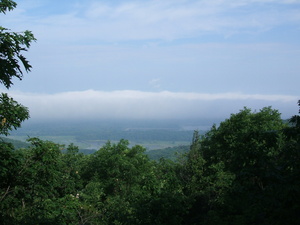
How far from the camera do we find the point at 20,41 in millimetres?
8742

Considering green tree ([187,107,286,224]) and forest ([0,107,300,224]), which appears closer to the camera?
forest ([0,107,300,224])

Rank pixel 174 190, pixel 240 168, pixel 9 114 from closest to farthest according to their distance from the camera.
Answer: pixel 240 168 → pixel 9 114 → pixel 174 190

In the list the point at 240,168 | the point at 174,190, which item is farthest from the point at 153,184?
the point at 240,168

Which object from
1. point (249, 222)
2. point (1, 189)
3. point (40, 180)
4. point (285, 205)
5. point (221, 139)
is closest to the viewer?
point (285, 205)

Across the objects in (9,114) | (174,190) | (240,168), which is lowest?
(174,190)

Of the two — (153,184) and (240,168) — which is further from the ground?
(240,168)

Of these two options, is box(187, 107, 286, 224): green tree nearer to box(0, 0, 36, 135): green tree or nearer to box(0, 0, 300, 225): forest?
box(0, 0, 300, 225): forest

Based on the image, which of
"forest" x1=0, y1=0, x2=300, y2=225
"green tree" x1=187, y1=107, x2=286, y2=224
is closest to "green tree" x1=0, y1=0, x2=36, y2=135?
"forest" x1=0, y1=0, x2=300, y2=225

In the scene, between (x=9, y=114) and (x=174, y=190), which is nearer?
(x=9, y=114)

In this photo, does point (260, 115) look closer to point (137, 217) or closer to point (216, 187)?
point (216, 187)

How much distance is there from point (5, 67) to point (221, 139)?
86.0ft

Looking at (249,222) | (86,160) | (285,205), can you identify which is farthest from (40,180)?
(86,160)

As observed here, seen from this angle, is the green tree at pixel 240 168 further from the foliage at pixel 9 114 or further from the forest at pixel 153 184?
the foliage at pixel 9 114

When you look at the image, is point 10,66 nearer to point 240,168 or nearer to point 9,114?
point 9,114
